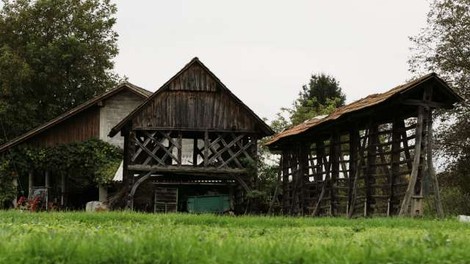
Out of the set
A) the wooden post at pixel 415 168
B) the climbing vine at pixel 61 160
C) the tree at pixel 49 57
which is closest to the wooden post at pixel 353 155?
the wooden post at pixel 415 168

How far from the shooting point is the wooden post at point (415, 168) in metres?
17.0

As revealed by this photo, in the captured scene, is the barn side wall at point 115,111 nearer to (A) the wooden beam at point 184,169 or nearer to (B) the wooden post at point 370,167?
(A) the wooden beam at point 184,169

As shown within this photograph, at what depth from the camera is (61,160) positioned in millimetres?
35562

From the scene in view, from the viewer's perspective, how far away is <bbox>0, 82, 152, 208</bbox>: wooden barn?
3569 centimetres

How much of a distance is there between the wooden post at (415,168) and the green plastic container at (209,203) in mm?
13825

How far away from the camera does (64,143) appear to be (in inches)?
1412

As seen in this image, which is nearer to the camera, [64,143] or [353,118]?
[353,118]

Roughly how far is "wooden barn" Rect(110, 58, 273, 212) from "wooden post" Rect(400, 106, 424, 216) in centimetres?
1160

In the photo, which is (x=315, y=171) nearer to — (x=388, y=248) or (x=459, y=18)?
(x=459, y=18)

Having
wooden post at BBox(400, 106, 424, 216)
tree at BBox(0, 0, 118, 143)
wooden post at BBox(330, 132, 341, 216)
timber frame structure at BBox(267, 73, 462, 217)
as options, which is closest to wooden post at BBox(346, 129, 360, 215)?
timber frame structure at BBox(267, 73, 462, 217)

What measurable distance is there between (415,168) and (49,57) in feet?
99.9

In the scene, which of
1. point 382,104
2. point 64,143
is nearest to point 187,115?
point 64,143

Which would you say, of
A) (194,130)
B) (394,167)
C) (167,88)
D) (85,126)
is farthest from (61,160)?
(394,167)

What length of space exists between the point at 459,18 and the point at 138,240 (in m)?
29.1
